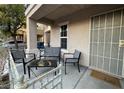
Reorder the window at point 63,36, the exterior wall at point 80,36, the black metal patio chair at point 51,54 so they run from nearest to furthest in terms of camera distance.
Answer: the exterior wall at point 80,36 < the black metal patio chair at point 51,54 < the window at point 63,36

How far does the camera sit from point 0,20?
963 cm

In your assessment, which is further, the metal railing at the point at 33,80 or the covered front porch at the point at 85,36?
the covered front porch at the point at 85,36

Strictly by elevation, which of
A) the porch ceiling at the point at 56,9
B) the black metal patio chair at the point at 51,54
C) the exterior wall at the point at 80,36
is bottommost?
the black metal patio chair at the point at 51,54

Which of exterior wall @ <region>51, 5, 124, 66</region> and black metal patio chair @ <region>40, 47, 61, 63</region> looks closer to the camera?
exterior wall @ <region>51, 5, 124, 66</region>

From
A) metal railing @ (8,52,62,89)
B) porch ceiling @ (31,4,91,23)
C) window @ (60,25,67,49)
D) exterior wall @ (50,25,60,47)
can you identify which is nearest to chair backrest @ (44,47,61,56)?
window @ (60,25,67,49)

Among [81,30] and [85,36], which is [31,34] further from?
[85,36]

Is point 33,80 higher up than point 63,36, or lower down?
lower down

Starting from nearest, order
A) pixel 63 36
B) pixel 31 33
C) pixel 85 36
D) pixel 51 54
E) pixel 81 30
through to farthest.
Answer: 1. pixel 85 36
2. pixel 81 30
3. pixel 51 54
4. pixel 31 33
5. pixel 63 36

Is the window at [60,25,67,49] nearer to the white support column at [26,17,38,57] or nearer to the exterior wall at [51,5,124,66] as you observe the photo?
the exterior wall at [51,5,124,66]

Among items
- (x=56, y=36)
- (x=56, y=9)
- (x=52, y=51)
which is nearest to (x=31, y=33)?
(x=52, y=51)

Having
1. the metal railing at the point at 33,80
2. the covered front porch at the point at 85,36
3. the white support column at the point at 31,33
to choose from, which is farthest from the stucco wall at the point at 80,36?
the metal railing at the point at 33,80

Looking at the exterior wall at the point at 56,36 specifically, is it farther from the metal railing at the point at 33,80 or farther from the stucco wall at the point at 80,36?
the metal railing at the point at 33,80

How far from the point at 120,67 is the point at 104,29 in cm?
135
